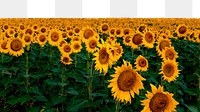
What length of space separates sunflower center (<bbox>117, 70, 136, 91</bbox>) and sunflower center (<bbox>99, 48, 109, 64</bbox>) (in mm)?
615

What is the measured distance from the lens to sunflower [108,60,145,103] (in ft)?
12.1

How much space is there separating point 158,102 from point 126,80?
394mm

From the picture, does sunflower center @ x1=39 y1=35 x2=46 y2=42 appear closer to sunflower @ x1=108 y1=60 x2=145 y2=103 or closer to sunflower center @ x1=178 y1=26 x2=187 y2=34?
sunflower center @ x1=178 y1=26 x2=187 y2=34

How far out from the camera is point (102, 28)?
10008mm

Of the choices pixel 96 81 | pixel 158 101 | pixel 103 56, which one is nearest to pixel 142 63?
pixel 96 81

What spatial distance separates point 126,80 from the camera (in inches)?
147

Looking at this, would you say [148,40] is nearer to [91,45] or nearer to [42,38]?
[91,45]

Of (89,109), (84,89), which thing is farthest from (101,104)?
(84,89)

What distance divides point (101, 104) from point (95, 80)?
679 millimetres

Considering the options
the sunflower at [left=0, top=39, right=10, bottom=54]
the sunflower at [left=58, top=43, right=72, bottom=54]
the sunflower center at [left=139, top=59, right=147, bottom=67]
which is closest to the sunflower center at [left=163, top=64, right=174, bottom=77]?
the sunflower center at [left=139, top=59, right=147, bottom=67]

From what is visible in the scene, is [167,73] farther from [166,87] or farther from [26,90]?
[26,90]

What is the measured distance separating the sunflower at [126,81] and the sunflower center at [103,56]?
0.60 m

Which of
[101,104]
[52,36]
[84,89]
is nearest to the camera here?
[101,104]

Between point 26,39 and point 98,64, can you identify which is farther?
point 26,39
